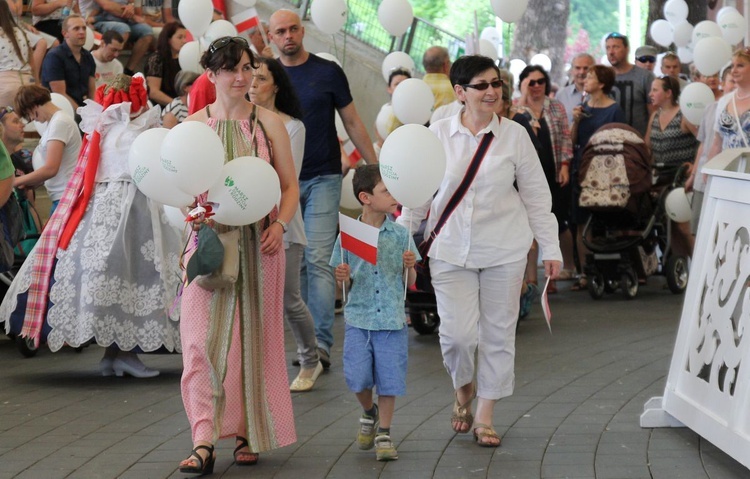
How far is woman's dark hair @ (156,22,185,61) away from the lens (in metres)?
12.9

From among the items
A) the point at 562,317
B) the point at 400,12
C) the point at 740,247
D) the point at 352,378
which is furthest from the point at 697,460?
the point at 400,12

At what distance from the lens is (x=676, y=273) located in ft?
40.8

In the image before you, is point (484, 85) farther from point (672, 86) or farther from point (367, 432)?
point (672, 86)

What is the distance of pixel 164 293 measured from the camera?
8133 millimetres

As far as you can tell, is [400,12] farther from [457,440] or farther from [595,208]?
[457,440]

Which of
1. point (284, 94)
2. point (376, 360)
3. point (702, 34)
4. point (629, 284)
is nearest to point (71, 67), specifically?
point (284, 94)

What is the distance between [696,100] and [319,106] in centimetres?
494

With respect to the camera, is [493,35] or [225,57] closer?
[225,57]

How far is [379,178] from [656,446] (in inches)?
73.1

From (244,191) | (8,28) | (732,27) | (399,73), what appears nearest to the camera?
(244,191)

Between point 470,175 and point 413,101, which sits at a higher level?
point 413,101

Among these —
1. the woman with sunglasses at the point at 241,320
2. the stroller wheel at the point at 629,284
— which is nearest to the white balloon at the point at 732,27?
the stroller wheel at the point at 629,284

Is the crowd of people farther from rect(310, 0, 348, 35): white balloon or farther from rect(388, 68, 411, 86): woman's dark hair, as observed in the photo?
rect(310, 0, 348, 35): white balloon

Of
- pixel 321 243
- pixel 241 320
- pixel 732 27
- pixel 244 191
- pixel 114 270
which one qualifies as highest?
pixel 732 27
